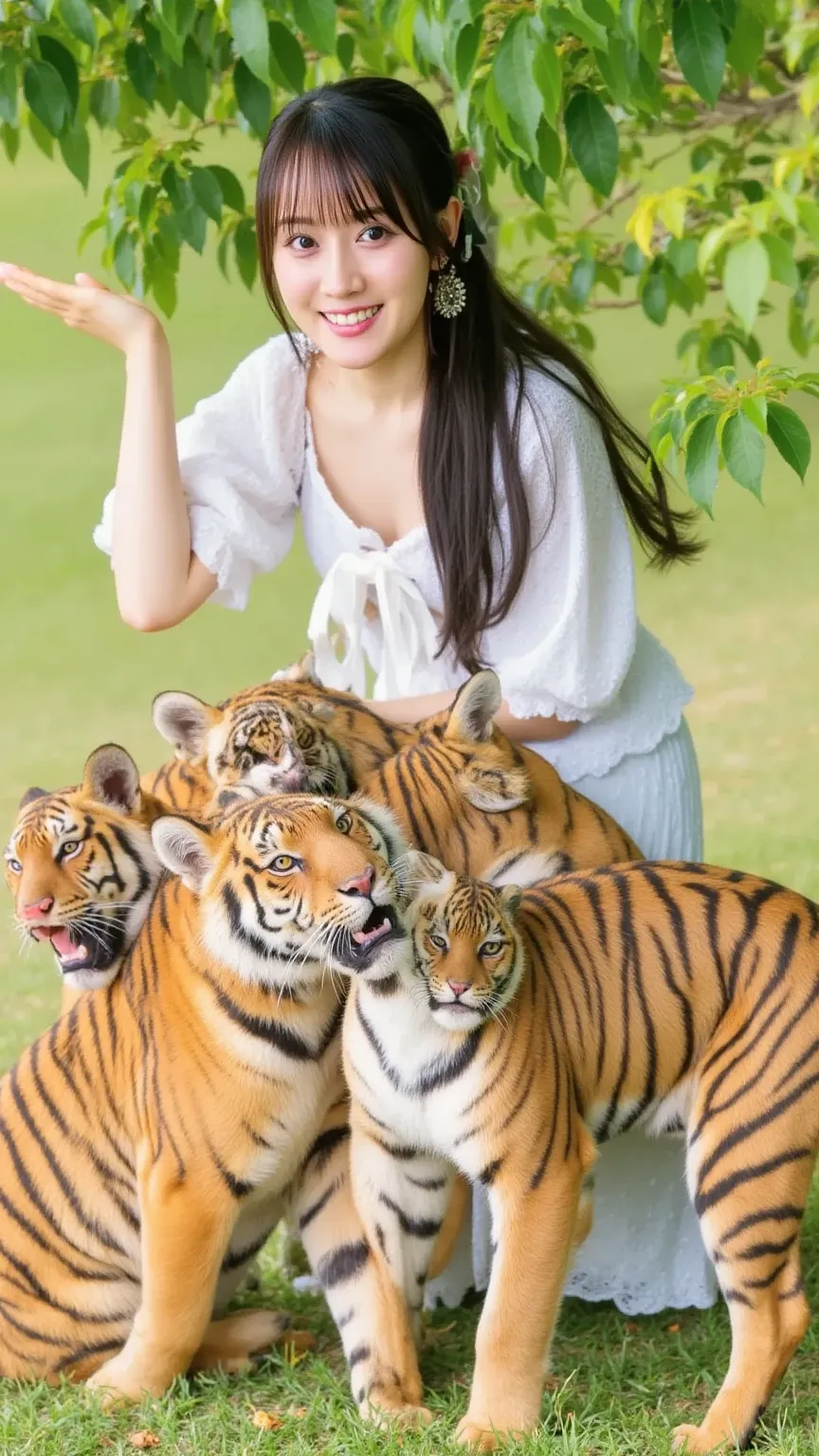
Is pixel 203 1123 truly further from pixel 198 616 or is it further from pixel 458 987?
pixel 198 616

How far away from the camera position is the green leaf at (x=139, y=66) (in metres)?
2.38

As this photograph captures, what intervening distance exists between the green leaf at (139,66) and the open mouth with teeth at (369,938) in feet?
4.15

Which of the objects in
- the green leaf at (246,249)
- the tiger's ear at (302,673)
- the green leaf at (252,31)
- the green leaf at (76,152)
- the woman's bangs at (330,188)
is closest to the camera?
the green leaf at (252,31)

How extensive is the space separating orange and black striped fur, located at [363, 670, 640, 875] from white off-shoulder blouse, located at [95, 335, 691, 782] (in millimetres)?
152

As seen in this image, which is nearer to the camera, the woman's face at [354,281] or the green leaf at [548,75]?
the green leaf at [548,75]

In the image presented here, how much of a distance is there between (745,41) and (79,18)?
0.75 m

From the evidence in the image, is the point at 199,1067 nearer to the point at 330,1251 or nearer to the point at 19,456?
the point at 330,1251

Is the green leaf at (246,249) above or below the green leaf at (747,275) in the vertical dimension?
above

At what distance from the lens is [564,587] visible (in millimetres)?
2135

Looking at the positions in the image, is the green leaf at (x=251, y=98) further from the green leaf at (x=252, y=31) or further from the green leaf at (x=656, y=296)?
the green leaf at (x=656, y=296)

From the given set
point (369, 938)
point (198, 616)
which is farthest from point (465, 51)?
point (198, 616)

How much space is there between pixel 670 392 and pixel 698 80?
34cm

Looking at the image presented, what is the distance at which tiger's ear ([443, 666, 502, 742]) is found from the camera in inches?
76.3

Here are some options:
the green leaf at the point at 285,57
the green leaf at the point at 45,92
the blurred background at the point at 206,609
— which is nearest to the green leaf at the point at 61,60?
the green leaf at the point at 45,92
